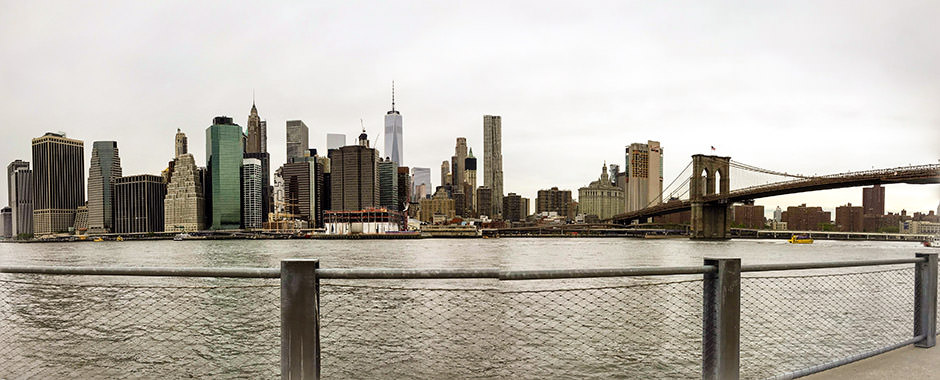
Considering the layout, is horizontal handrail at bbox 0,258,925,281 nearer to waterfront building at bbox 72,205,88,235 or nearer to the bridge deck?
the bridge deck

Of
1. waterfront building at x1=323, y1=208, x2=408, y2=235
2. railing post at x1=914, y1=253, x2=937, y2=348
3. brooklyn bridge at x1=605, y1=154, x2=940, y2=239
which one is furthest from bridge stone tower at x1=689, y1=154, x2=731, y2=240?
waterfront building at x1=323, y1=208, x2=408, y2=235

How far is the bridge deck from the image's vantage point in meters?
3.83

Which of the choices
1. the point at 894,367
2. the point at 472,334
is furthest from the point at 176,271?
the point at 472,334

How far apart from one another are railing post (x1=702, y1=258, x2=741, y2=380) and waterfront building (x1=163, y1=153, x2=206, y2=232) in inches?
7007

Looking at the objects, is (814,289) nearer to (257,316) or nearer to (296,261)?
(257,316)

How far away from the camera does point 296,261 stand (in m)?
2.94

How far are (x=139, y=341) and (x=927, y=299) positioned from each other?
1461 centimetres

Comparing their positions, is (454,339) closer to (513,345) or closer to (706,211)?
(513,345)

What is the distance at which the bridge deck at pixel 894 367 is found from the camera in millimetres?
3834

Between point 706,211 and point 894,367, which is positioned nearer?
point 894,367

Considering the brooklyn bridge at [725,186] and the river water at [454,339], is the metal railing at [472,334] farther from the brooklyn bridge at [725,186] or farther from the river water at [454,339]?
the brooklyn bridge at [725,186]

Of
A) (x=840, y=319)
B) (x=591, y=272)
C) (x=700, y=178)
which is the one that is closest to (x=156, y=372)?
(x=591, y=272)

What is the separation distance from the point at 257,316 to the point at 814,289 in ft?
66.4

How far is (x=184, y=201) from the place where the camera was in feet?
559
